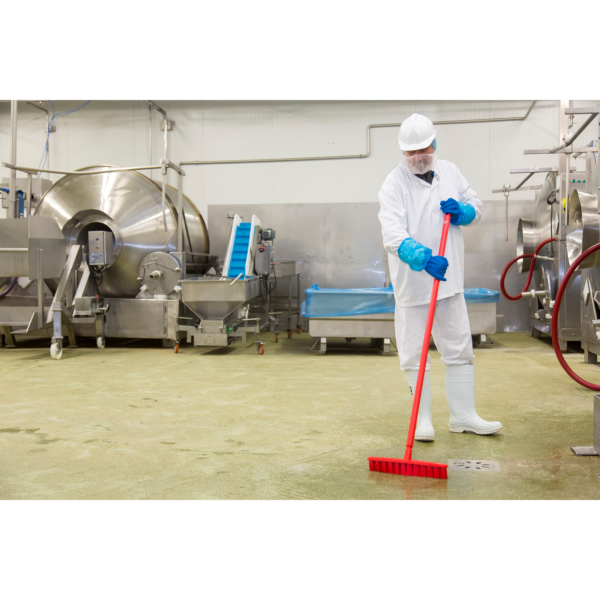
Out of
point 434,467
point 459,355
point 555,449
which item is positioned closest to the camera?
point 434,467

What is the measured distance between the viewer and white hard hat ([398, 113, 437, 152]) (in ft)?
7.88

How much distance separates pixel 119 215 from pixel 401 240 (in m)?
4.08

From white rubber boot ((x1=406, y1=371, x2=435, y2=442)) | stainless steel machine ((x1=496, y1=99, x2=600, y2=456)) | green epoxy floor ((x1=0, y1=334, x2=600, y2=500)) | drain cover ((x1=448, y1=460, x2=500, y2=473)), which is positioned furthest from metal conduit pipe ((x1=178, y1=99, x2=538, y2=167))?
drain cover ((x1=448, y1=460, x2=500, y2=473))

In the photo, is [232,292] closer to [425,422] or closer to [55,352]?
[55,352]

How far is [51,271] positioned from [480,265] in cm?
511

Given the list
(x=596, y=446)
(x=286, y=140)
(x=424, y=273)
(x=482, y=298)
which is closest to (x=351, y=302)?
(x=482, y=298)

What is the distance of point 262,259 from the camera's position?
6000 mm

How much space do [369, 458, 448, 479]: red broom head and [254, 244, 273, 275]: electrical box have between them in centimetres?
391

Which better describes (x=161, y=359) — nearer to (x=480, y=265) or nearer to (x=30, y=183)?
(x=30, y=183)

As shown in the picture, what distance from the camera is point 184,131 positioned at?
308 inches

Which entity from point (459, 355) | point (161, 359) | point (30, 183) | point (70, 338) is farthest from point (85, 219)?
point (459, 355)

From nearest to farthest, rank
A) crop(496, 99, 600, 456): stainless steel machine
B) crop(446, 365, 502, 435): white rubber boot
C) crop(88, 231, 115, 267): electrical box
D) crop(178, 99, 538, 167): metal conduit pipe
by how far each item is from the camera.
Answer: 1. crop(446, 365, 502, 435): white rubber boot
2. crop(496, 99, 600, 456): stainless steel machine
3. crop(88, 231, 115, 267): electrical box
4. crop(178, 99, 538, 167): metal conduit pipe

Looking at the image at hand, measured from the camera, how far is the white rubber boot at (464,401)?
2506 millimetres

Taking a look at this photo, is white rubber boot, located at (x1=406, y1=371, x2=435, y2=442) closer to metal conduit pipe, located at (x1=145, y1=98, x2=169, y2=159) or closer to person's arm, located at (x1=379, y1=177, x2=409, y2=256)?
person's arm, located at (x1=379, y1=177, x2=409, y2=256)
